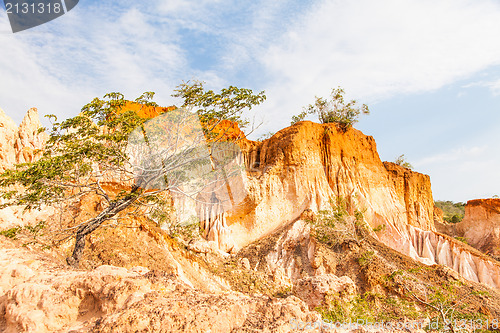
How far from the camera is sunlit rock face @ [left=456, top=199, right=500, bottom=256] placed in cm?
2767

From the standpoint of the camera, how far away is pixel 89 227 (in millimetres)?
9555

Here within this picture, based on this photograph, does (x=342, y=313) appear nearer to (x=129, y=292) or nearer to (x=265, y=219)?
(x=129, y=292)

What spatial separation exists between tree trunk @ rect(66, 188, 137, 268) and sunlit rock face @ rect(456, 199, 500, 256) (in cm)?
2777

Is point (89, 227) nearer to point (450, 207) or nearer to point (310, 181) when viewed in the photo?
point (310, 181)

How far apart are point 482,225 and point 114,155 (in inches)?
1171

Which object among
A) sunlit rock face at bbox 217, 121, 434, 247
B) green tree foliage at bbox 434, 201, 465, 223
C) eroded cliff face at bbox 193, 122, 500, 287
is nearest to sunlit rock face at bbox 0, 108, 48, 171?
eroded cliff face at bbox 193, 122, 500, 287

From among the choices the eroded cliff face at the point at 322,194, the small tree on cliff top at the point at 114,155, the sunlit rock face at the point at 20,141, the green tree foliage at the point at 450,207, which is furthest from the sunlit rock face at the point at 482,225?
the sunlit rock face at the point at 20,141

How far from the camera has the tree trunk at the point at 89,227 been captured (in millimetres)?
8969

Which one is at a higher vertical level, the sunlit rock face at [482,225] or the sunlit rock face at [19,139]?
the sunlit rock face at [19,139]

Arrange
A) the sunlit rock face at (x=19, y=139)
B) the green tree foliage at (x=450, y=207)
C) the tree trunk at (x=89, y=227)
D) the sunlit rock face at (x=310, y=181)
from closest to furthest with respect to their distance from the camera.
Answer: the tree trunk at (x=89, y=227) → the sunlit rock face at (x=19, y=139) → the sunlit rock face at (x=310, y=181) → the green tree foliage at (x=450, y=207)

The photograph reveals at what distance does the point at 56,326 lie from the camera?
4285 millimetres

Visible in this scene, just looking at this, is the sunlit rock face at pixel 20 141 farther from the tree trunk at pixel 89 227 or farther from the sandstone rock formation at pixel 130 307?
the sandstone rock formation at pixel 130 307

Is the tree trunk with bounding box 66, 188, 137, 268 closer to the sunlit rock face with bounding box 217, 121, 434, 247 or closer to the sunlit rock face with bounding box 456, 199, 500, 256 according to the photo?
the sunlit rock face with bounding box 217, 121, 434, 247

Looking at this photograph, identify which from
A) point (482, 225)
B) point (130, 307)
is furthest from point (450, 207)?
point (130, 307)
